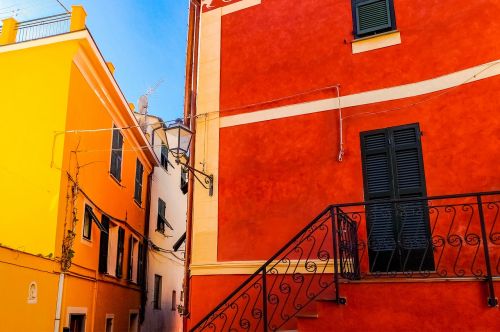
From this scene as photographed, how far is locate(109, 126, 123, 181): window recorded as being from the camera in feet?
47.7

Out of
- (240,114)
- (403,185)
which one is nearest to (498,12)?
(403,185)

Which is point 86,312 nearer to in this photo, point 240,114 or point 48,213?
point 48,213

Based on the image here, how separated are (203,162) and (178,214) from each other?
1596 centimetres

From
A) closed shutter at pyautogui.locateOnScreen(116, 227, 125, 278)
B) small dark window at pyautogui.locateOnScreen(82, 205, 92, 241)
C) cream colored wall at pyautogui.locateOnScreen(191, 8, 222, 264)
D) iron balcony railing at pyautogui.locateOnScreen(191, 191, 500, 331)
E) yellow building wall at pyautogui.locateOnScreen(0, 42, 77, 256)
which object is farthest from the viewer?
closed shutter at pyautogui.locateOnScreen(116, 227, 125, 278)

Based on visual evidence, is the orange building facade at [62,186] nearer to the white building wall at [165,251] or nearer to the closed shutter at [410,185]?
the white building wall at [165,251]

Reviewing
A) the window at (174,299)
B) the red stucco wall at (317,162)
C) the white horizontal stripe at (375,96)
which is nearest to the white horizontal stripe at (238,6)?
the white horizontal stripe at (375,96)

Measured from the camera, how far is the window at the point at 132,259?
1661 cm

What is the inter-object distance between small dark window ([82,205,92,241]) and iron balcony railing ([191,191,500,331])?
17.4 feet

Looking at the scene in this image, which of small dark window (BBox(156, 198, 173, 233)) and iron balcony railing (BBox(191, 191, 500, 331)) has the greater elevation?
small dark window (BBox(156, 198, 173, 233))

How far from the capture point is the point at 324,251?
794 cm

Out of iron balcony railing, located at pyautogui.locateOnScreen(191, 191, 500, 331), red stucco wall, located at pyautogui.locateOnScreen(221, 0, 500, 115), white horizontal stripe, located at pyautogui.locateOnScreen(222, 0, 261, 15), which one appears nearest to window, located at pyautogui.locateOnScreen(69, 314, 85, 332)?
iron balcony railing, located at pyautogui.locateOnScreen(191, 191, 500, 331)

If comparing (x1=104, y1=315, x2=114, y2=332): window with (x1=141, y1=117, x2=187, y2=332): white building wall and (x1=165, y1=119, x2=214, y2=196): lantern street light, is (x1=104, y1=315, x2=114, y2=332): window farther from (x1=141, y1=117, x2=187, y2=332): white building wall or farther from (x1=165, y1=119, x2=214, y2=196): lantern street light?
(x1=165, y1=119, x2=214, y2=196): lantern street light

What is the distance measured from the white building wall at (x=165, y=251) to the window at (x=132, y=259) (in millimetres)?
1727

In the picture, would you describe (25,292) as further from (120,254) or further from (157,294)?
(157,294)
